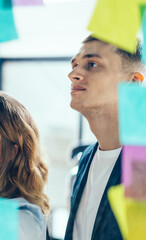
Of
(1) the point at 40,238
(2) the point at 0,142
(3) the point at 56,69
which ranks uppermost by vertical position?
(3) the point at 56,69

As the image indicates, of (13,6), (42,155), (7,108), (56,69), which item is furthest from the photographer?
(56,69)

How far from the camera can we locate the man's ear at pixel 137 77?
31.8 inches

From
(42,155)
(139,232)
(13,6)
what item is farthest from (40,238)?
(13,6)

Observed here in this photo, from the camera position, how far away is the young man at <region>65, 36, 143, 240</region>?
0.73 metres

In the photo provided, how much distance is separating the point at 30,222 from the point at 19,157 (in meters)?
0.20

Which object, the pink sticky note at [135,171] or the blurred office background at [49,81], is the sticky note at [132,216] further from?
the blurred office background at [49,81]

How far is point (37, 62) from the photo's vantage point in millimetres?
4051

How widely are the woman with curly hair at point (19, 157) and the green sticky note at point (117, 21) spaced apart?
0.48 m

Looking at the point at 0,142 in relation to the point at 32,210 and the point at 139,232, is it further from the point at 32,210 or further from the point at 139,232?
the point at 139,232

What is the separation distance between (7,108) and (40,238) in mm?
357

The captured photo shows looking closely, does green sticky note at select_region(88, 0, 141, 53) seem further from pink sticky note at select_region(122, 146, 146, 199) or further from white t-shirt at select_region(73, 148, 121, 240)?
white t-shirt at select_region(73, 148, 121, 240)

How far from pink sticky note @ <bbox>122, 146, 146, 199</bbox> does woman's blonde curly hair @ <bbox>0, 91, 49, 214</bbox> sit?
1.51ft

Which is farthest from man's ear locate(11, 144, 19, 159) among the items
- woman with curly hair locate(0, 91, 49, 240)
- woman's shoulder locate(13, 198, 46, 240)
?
woman's shoulder locate(13, 198, 46, 240)

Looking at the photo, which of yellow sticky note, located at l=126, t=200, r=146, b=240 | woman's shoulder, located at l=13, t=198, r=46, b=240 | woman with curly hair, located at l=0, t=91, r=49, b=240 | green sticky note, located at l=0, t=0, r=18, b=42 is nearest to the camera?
yellow sticky note, located at l=126, t=200, r=146, b=240
